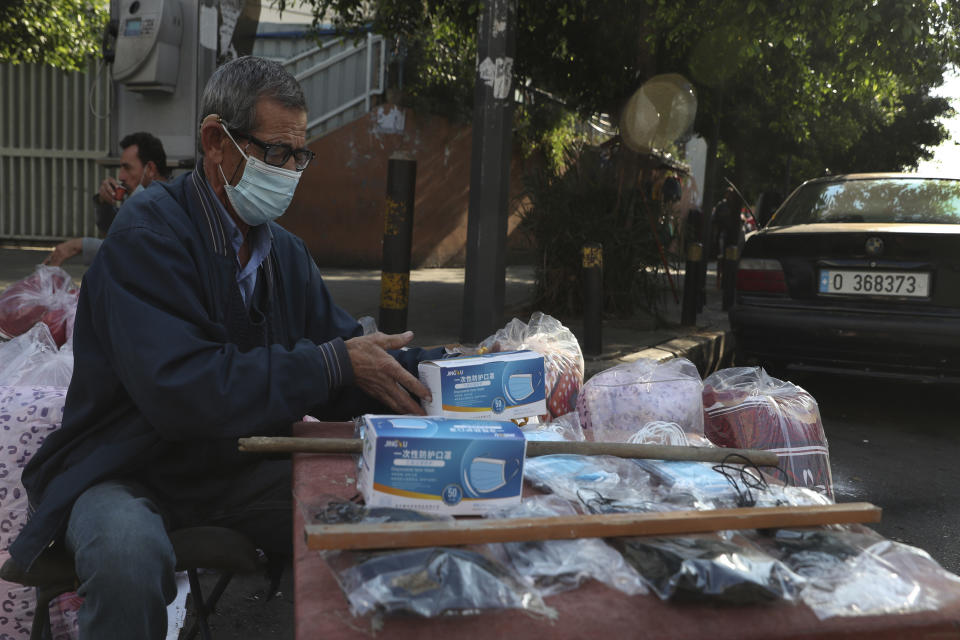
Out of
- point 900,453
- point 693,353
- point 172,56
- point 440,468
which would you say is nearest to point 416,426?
point 440,468

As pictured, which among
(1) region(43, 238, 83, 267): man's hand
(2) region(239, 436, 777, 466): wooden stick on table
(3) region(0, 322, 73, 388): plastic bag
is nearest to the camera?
(2) region(239, 436, 777, 466): wooden stick on table

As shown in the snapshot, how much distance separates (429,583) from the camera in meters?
1.07

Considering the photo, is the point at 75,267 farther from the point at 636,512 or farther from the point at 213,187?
the point at 636,512

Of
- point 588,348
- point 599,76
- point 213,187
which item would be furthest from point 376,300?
point 213,187

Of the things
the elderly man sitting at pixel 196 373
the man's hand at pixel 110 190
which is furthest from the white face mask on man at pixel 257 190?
the man's hand at pixel 110 190

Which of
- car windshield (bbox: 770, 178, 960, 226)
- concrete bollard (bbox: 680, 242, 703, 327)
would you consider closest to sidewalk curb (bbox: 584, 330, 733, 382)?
concrete bollard (bbox: 680, 242, 703, 327)

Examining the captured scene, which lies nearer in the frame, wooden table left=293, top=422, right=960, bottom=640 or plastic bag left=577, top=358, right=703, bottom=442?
wooden table left=293, top=422, right=960, bottom=640

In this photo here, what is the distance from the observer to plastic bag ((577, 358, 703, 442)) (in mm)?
2424

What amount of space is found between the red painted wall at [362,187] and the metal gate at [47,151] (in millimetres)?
3400

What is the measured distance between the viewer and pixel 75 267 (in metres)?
10.4

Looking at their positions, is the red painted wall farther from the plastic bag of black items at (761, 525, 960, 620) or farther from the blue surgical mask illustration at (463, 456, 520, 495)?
the plastic bag of black items at (761, 525, 960, 620)

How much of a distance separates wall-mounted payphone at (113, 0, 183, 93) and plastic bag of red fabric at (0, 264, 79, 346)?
7.80 ft

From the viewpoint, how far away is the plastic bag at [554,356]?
2.77 meters

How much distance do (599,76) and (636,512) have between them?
9.18m
